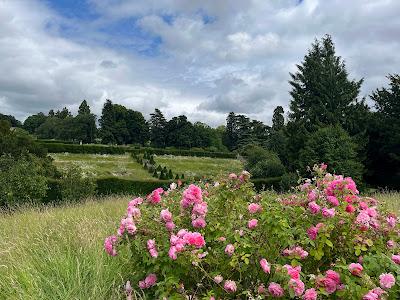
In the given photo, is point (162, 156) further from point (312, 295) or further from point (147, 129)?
point (312, 295)

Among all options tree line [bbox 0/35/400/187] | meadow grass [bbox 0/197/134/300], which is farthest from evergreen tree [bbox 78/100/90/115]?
meadow grass [bbox 0/197/134/300]

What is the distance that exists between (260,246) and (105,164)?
123 feet

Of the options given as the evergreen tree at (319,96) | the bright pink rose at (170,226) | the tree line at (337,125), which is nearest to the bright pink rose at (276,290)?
the bright pink rose at (170,226)

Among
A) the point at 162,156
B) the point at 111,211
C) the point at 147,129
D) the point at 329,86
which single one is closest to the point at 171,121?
the point at 147,129

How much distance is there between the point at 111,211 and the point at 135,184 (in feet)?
48.4

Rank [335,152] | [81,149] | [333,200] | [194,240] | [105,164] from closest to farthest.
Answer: [194,240] → [333,200] → [335,152] → [105,164] → [81,149]

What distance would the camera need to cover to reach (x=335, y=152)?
23.2 m

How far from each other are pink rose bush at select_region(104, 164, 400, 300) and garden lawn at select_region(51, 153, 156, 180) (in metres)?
28.1

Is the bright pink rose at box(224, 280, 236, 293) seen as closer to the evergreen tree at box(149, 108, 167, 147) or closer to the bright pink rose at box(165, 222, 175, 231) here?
the bright pink rose at box(165, 222, 175, 231)

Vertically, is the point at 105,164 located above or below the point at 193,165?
above

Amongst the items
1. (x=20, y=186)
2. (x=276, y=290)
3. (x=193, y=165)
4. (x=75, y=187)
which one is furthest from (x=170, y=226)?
(x=193, y=165)

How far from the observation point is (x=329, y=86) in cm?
3141

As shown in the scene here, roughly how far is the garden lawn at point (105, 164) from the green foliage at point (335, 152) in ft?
41.9

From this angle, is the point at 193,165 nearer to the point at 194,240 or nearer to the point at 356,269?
the point at 194,240
